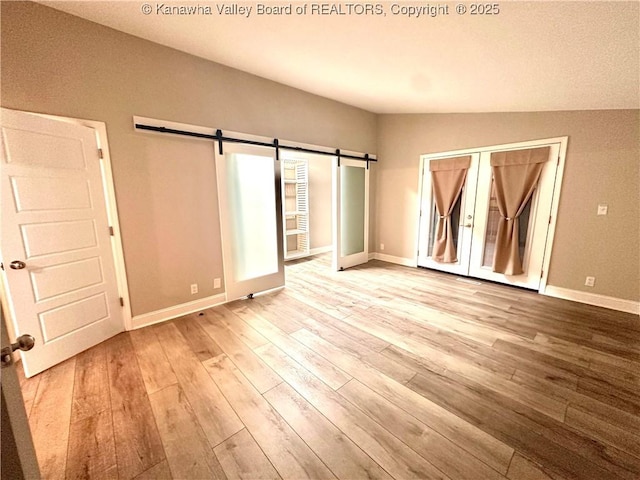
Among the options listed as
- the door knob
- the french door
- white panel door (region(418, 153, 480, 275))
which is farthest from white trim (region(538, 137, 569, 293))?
the door knob

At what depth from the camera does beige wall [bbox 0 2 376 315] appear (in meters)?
1.98

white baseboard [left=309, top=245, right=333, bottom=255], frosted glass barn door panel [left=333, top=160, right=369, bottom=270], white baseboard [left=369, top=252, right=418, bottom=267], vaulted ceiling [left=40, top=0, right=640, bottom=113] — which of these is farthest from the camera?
white baseboard [left=309, top=245, right=333, bottom=255]

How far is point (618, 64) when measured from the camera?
76.4 inches

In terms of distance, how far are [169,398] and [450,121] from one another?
16.3ft

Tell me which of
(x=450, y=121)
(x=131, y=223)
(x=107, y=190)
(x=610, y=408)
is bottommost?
(x=610, y=408)

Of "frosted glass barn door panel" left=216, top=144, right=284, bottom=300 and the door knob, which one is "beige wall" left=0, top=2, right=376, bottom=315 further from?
the door knob

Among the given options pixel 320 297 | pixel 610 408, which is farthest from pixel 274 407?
pixel 610 408

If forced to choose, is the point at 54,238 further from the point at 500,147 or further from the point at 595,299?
the point at 595,299

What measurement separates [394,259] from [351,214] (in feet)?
4.35

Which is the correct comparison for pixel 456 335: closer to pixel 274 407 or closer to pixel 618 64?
pixel 274 407

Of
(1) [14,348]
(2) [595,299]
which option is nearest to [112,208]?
(1) [14,348]

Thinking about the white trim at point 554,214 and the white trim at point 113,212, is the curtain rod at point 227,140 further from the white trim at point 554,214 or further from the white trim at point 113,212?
the white trim at point 554,214

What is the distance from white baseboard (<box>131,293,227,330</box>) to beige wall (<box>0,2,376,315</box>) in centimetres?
7

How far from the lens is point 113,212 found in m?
2.42
